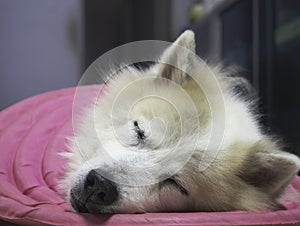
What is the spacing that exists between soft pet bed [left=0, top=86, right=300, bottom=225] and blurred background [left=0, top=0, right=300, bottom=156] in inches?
46.5

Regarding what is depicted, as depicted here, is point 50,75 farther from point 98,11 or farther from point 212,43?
point 212,43

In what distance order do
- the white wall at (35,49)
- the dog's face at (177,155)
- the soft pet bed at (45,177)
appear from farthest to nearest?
1. the white wall at (35,49)
2. the dog's face at (177,155)
3. the soft pet bed at (45,177)

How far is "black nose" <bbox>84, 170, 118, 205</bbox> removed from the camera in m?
1.20

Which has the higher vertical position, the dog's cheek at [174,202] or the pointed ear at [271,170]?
the pointed ear at [271,170]

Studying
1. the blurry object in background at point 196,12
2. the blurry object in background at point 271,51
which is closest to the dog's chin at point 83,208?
the blurry object in background at point 271,51

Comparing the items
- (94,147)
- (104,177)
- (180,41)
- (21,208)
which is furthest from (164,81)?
(21,208)

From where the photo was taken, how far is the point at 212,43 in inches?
150

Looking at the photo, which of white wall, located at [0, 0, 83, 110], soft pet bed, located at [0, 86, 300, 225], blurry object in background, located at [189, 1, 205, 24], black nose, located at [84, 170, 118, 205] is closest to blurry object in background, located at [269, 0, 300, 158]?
blurry object in background, located at [189, 1, 205, 24]

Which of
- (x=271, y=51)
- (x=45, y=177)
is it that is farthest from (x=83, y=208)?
(x=271, y=51)

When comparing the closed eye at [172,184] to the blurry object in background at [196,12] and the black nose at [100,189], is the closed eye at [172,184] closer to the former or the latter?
the black nose at [100,189]

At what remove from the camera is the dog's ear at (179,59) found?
1451mm

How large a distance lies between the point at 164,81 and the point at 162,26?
2.95 m

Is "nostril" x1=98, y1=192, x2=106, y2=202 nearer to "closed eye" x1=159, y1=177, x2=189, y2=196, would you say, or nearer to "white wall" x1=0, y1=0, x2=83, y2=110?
"closed eye" x1=159, y1=177, x2=189, y2=196

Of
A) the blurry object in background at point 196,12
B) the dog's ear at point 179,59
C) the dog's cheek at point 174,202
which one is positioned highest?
the blurry object in background at point 196,12
